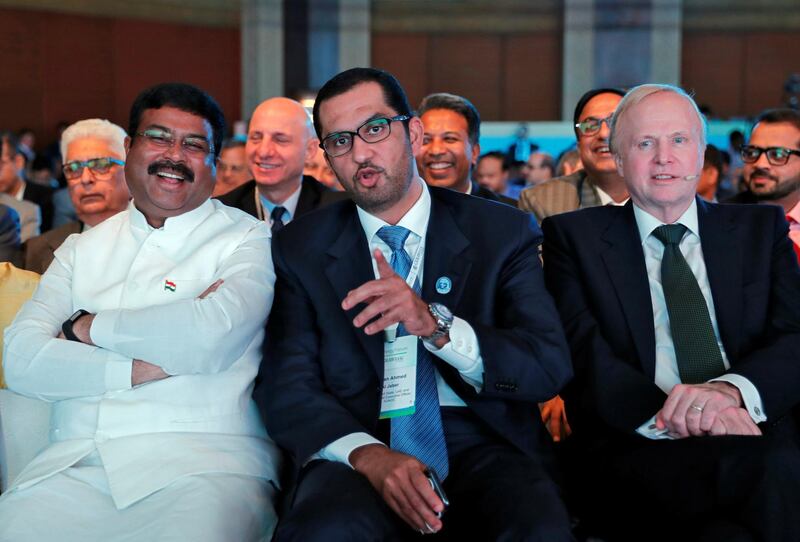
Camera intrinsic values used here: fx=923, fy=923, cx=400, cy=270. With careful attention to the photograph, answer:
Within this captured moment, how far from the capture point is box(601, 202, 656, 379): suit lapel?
2.33 m

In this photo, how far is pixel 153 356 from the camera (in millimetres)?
2184

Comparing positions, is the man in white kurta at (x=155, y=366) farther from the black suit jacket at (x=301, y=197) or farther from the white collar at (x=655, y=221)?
the black suit jacket at (x=301, y=197)

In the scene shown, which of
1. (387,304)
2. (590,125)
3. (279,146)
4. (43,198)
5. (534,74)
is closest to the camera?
(387,304)

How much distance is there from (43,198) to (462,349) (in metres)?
5.34

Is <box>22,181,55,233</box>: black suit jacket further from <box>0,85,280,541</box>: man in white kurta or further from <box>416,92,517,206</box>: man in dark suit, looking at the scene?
<box>0,85,280,541</box>: man in white kurta

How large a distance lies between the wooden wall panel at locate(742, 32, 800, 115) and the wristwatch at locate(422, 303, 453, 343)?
13.2 meters

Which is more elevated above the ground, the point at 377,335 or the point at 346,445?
the point at 377,335

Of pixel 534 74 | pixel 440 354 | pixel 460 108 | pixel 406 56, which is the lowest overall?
pixel 440 354

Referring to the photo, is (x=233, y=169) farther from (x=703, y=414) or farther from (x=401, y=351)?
(x=703, y=414)

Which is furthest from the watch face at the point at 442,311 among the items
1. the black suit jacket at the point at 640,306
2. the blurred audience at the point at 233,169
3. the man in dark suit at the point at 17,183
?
the man in dark suit at the point at 17,183

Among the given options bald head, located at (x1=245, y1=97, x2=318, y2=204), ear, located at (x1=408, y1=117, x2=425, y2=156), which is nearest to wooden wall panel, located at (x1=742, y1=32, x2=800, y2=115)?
bald head, located at (x1=245, y1=97, x2=318, y2=204)

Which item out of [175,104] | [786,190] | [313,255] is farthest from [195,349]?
[786,190]

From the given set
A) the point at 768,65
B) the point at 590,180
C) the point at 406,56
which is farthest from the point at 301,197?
the point at 768,65

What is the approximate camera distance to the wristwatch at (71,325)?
2.27 m
